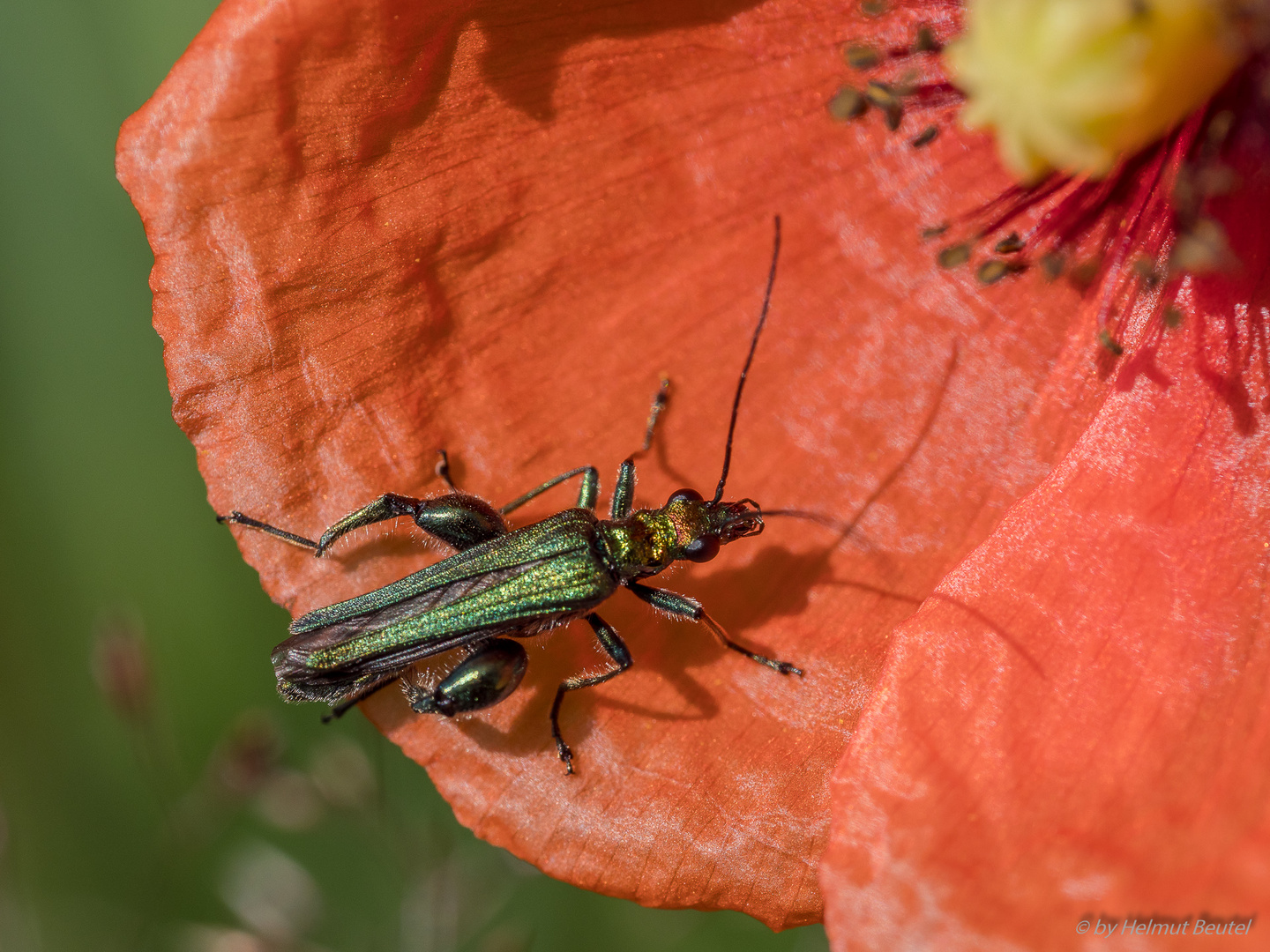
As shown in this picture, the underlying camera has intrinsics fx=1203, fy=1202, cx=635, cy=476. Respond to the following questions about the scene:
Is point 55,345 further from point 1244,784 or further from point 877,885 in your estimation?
point 1244,784

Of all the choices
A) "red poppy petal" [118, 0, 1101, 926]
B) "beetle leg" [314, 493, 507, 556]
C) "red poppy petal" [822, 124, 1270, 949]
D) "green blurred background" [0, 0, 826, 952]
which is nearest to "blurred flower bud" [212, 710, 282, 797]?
"green blurred background" [0, 0, 826, 952]

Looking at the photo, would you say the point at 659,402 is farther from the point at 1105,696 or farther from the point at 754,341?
the point at 1105,696

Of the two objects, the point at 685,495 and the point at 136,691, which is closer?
the point at 685,495

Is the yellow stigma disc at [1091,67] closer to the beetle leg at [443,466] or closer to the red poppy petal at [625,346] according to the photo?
the red poppy petal at [625,346]

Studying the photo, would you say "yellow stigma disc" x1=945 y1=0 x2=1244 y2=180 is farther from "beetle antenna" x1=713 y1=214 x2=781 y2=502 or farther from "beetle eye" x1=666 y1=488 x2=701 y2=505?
"beetle eye" x1=666 y1=488 x2=701 y2=505

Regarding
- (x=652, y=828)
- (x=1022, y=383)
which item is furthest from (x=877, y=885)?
(x=1022, y=383)

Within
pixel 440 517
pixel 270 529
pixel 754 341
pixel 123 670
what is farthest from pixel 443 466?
pixel 123 670

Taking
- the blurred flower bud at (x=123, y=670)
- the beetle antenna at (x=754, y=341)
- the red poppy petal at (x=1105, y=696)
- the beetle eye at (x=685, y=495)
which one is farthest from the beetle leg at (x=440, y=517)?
the red poppy petal at (x=1105, y=696)
